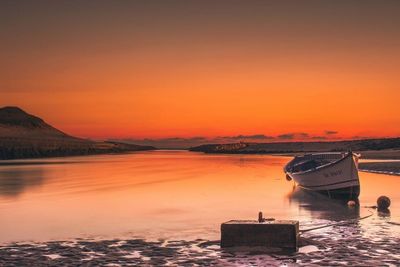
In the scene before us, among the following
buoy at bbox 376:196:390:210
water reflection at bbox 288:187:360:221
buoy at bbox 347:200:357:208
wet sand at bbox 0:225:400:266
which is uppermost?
buoy at bbox 376:196:390:210

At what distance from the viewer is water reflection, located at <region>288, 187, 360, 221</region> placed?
22.8 m

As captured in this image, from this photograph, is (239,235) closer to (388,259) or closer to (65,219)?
(388,259)

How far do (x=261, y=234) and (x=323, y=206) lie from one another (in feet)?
42.1

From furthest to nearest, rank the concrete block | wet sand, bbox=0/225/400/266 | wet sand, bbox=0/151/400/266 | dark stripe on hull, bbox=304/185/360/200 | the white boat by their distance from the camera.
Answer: the white boat < dark stripe on hull, bbox=304/185/360/200 < the concrete block < wet sand, bbox=0/151/400/266 < wet sand, bbox=0/225/400/266

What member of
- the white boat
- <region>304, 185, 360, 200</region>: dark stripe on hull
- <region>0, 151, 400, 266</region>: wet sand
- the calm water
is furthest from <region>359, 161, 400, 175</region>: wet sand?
<region>304, 185, 360, 200</region>: dark stripe on hull

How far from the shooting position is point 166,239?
55.6 feet

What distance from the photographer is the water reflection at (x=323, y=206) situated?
896 inches

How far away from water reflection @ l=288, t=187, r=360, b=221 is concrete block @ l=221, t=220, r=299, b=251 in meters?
7.31

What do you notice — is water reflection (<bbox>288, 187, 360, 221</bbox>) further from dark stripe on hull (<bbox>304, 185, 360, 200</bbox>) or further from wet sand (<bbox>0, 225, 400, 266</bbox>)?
wet sand (<bbox>0, 225, 400, 266</bbox>)

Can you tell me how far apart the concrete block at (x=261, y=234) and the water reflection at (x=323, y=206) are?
7.31 meters

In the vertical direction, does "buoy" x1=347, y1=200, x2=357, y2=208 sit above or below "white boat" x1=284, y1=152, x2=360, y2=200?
below

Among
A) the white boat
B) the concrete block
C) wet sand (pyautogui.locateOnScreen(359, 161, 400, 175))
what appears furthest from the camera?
wet sand (pyautogui.locateOnScreen(359, 161, 400, 175))

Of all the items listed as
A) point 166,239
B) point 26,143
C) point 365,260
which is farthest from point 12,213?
point 26,143

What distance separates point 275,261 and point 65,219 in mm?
11067
